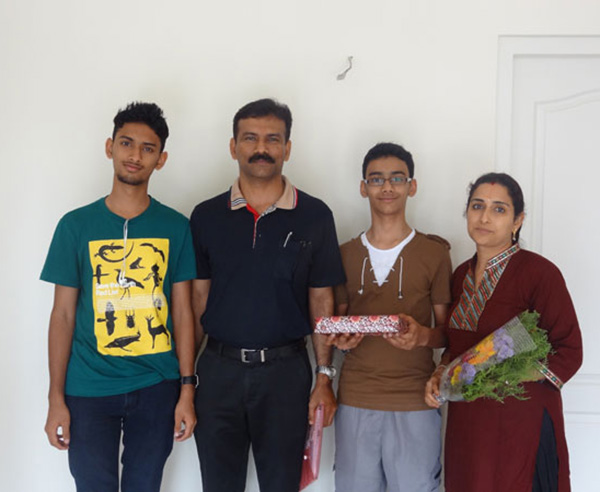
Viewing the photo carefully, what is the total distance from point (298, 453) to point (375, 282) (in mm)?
695

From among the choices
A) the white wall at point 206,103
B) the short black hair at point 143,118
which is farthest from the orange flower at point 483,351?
the short black hair at point 143,118

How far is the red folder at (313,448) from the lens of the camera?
78.4 inches

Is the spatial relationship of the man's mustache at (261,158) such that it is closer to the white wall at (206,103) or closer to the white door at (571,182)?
the white wall at (206,103)

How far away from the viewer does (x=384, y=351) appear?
197 centimetres

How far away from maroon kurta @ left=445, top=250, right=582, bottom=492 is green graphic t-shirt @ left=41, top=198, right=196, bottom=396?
1.05m

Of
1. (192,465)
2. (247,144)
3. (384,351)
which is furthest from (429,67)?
(192,465)

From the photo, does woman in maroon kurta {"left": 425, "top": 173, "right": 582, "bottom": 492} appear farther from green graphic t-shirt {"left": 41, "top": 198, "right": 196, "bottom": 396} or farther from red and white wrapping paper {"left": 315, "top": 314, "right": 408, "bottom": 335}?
green graphic t-shirt {"left": 41, "top": 198, "right": 196, "bottom": 396}

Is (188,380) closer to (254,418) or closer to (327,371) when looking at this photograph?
(254,418)

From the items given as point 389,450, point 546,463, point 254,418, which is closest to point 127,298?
point 254,418

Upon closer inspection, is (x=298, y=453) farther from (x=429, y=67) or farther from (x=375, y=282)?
(x=429, y=67)

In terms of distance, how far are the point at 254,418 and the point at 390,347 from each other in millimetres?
562

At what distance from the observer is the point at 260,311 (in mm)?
1939

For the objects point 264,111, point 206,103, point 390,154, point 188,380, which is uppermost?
point 206,103

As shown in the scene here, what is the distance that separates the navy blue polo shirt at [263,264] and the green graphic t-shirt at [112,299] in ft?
0.64
